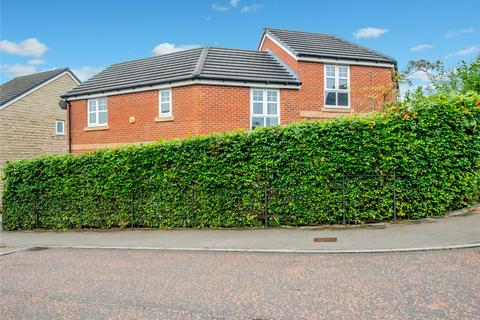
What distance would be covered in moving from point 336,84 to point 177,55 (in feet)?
26.3

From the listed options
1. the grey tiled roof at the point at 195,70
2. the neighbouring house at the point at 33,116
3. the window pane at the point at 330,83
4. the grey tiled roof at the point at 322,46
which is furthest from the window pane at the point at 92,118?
the window pane at the point at 330,83

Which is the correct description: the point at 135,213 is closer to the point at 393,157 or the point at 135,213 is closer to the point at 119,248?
the point at 119,248

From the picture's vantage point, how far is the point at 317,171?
1007cm

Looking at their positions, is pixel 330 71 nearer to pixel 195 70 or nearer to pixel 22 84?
pixel 195 70

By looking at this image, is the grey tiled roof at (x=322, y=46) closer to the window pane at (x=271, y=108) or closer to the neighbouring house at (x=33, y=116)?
the window pane at (x=271, y=108)

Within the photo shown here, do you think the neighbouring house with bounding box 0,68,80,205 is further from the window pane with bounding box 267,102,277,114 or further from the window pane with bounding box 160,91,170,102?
the window pane with bounding box 267,102,277,114

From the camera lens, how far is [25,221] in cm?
1380

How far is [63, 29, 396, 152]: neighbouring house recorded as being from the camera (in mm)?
16562

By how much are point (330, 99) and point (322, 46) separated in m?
3.18

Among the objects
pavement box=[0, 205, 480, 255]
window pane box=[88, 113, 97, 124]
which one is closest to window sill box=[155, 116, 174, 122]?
window pane box=[88, 113, 97, 124]

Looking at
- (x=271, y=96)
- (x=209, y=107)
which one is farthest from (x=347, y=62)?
(x=209, y=107)

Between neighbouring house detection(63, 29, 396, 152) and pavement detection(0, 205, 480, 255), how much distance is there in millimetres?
6890

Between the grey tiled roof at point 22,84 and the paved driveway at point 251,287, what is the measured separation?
1909 centimetres

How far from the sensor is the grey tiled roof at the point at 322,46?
59.5 feet
